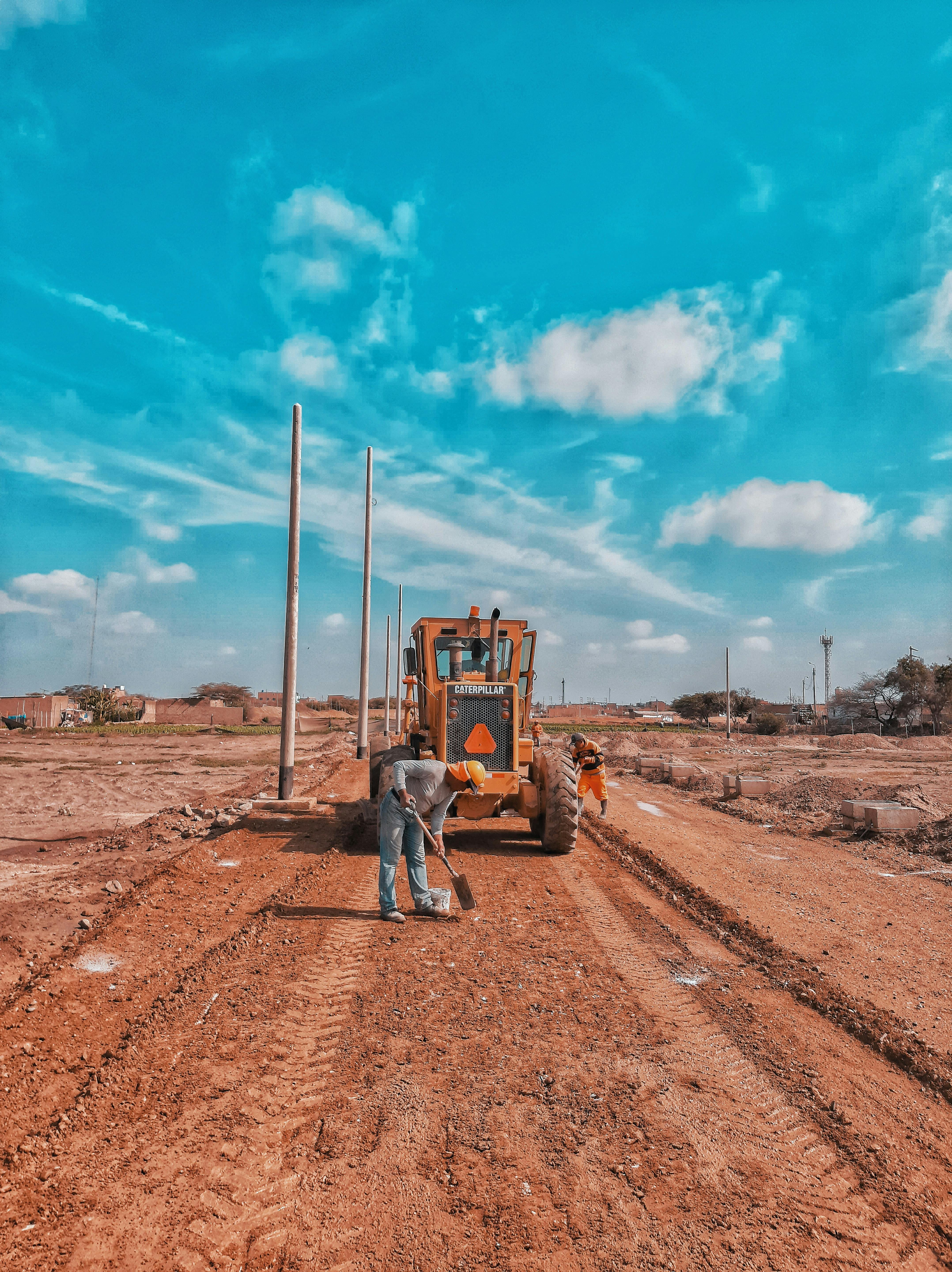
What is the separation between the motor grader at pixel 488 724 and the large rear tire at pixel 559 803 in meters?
0.01

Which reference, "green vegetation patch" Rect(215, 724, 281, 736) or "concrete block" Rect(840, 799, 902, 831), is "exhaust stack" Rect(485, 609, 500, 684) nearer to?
"concrete block" Rect(840, 799, 902, 831)

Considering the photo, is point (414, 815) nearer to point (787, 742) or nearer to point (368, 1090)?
point (368, 1090)

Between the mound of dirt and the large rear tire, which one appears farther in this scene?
the mound of dirt

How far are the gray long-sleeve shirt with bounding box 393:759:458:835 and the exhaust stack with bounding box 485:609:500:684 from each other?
2821mm

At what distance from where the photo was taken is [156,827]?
40.4 feet

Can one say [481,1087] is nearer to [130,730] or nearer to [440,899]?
[440,899]

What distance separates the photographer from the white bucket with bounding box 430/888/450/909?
7.33 metres

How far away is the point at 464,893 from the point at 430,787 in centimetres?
112

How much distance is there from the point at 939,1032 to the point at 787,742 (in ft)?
142

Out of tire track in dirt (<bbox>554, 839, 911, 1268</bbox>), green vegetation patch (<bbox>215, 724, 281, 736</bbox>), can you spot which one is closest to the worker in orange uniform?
tire track in dirt (<bbox>554, 839, 911, 1268</bbox>)

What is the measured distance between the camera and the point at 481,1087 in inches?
161

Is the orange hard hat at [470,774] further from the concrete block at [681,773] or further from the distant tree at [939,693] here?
the distant tree at [939,693]

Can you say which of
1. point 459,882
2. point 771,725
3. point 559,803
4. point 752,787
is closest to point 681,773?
point 752,787

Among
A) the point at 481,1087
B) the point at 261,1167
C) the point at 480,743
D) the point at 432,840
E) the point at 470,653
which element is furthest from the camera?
the point at 470,653
